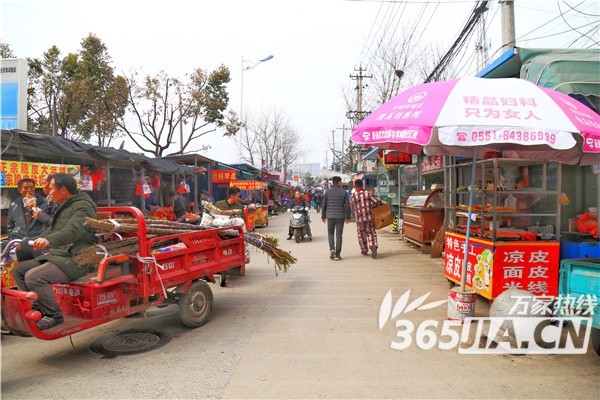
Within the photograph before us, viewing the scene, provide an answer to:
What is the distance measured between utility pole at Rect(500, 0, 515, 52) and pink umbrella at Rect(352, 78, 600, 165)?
4.83 meters

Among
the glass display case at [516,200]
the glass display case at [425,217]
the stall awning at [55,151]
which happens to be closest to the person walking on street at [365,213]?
the glass display case at [425,217]

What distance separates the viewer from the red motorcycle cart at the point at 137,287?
3636 millimetres

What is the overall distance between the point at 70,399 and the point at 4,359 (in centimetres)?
138

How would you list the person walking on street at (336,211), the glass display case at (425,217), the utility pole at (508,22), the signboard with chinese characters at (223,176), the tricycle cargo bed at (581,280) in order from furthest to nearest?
the signboard with chinese characters at (223,176), the glass display case at (425,217), the person walking on street at (336,211), the utility pole at (508,22), the tricycle cargo bed at (581,280)

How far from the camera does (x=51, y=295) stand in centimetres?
371

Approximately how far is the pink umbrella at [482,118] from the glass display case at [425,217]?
17.8 ft

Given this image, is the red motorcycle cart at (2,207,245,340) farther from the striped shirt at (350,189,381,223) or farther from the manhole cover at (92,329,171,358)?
the striped shirt at (350,189,381,223)

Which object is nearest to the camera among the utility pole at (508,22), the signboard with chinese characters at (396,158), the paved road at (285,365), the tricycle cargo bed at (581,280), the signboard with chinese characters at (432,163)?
the paved road at (285,365)

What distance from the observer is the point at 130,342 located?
4504 mm

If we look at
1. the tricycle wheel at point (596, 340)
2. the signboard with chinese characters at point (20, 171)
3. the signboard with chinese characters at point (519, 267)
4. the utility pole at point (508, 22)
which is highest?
the utility pole at point (508, 22)

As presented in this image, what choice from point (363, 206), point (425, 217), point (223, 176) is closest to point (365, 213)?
point (363, 206)

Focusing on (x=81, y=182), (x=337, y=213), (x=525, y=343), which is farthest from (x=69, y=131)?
(x=525, y=343)

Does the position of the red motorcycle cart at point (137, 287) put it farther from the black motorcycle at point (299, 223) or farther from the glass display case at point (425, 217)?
the black motorcycle at point (299, 223)

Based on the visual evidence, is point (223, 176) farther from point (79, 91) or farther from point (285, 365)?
point (285, 365)
